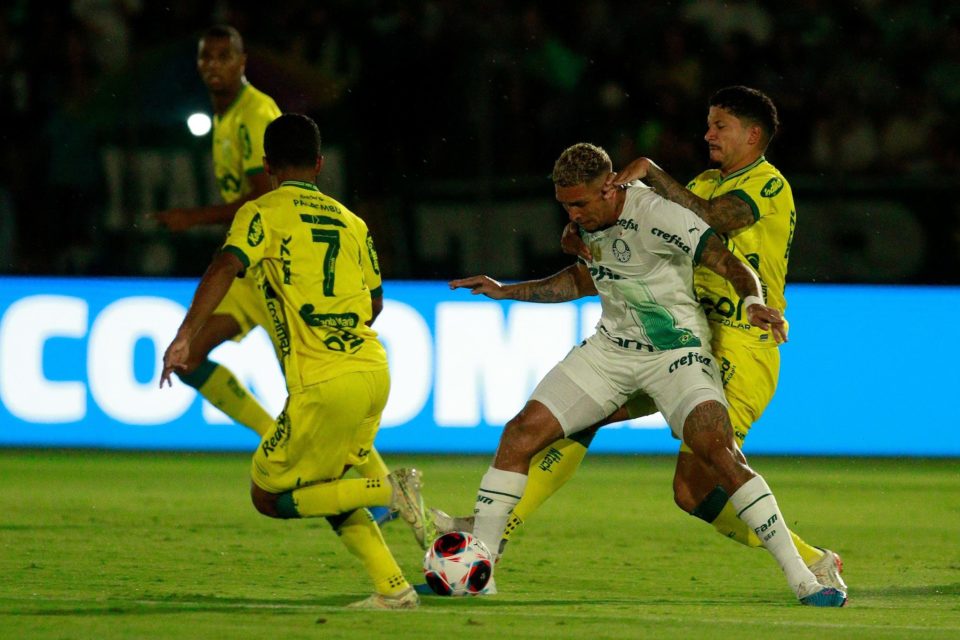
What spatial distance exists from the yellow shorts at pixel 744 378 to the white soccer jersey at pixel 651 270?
16 cm

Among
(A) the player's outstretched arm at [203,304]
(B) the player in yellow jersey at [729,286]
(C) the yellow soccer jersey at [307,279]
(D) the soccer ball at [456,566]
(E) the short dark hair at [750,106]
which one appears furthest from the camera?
(E) the short dark hair at [750,106]

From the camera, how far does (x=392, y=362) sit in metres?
10.8

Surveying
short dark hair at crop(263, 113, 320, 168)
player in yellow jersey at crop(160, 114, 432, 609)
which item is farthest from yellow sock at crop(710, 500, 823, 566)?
short dark hair at crop(263, 113, 320, 168)

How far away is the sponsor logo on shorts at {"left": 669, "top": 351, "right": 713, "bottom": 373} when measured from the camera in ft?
19.4

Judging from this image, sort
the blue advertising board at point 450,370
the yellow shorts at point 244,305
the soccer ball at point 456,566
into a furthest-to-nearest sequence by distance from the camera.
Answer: the blue advertising board at point 450,370 → the yellow shorts at point 244,305 → the soccer ball at point 456,566

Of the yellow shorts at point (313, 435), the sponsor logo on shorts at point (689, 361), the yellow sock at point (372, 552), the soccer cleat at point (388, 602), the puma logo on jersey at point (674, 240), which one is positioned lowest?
the soccer cleat at point (388, 602)

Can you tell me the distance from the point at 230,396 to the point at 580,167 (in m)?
3.44

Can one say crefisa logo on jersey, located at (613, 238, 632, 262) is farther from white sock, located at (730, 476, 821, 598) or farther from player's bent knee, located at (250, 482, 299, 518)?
player's bent knee, located at (250, 482, 299, 518)

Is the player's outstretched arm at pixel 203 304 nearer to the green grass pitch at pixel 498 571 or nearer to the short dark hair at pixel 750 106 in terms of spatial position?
the green grass pitch at pixel 498 571

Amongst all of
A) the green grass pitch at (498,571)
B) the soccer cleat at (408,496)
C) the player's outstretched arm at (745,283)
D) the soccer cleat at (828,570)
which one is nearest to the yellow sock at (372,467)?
the green grass pitch at (498,571)

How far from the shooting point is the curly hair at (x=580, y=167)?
5785 millimetres

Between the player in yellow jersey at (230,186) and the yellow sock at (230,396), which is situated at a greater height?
the player in yellow jersey at (230,186)

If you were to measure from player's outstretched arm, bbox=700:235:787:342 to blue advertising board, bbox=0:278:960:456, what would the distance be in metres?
5.00

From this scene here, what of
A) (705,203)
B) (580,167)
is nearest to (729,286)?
(705,203)
